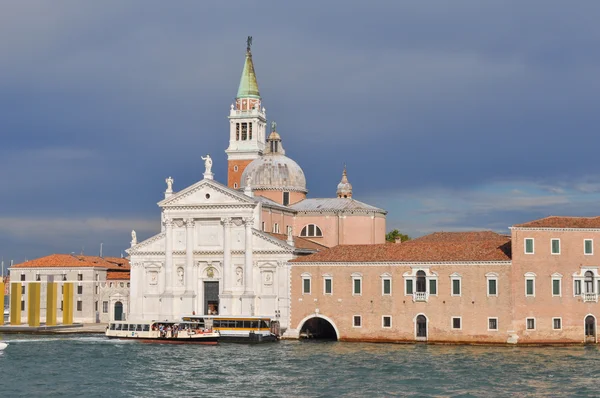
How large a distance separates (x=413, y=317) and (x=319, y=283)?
229 inches

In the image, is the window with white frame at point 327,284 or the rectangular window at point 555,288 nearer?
the rectangular window at point 555,288

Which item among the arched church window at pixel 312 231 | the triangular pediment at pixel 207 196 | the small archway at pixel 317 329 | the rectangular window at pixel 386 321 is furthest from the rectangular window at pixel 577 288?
the arched church window at pixel 312 231

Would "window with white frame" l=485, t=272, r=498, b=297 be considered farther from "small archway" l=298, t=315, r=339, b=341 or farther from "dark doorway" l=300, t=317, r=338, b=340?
"dark doorway" l=300, t=317, r=338, b=340

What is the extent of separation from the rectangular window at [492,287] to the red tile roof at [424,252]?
1091 mm

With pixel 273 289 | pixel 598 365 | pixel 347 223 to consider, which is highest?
pixel 347 223

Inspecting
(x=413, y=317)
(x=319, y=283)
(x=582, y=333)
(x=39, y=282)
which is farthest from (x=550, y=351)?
(x=39, y=282)

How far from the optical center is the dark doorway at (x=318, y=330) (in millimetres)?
55281

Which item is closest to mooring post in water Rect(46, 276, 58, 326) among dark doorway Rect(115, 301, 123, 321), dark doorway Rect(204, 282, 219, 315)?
dark doorway Rect(115, 301, 123, 321)

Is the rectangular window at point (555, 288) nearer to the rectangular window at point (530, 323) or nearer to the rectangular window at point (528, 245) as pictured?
the rectangular window at point (530, 323)

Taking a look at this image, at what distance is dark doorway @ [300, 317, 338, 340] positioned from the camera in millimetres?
55281

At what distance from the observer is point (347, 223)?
6619 cm

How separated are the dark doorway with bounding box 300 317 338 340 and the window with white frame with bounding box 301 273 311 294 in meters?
2.36

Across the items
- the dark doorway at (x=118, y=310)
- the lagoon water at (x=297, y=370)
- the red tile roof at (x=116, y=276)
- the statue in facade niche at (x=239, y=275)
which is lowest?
the lagoon water at (x=297, y=370)

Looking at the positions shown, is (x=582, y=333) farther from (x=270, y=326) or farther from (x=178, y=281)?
(x=178, y=281)
